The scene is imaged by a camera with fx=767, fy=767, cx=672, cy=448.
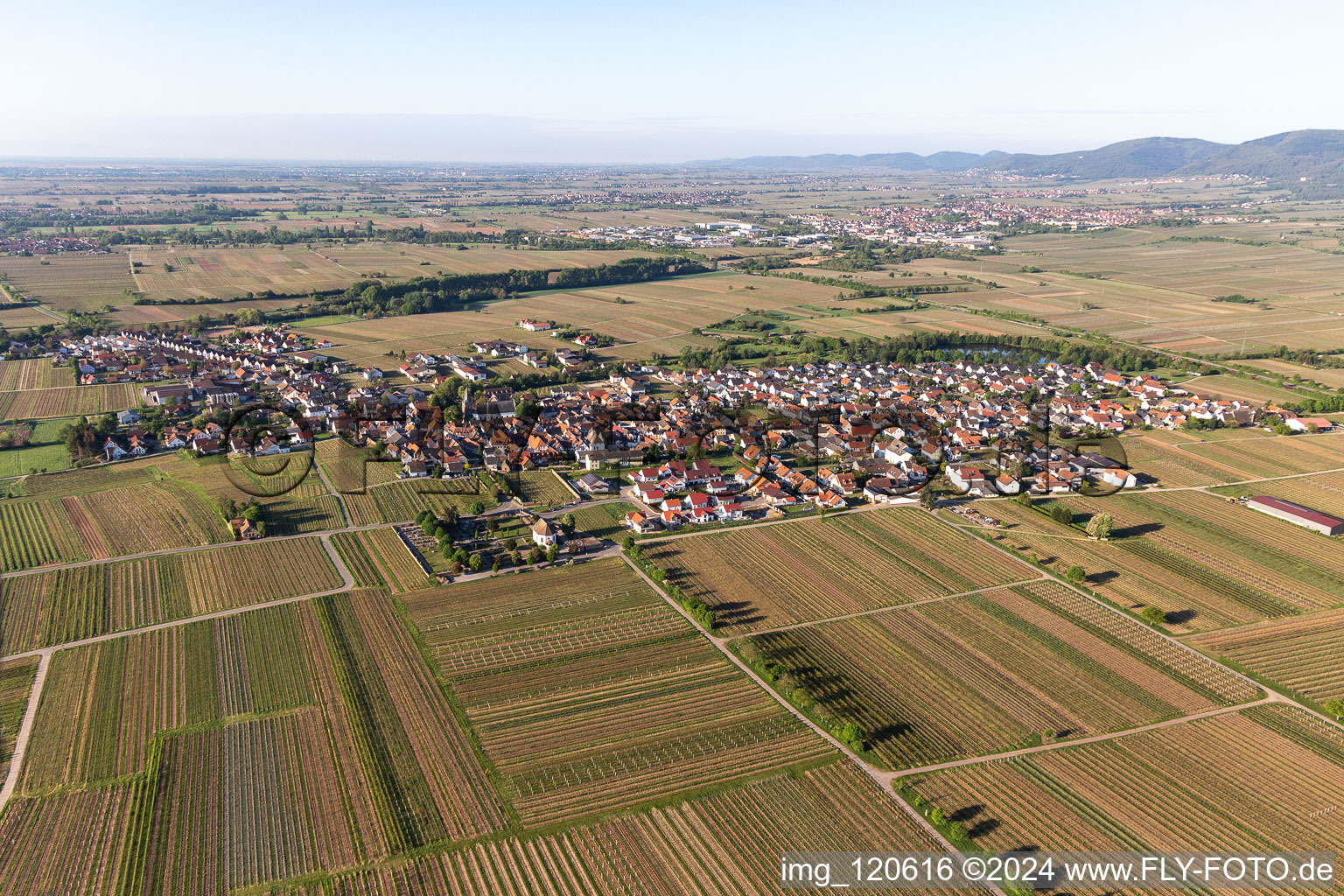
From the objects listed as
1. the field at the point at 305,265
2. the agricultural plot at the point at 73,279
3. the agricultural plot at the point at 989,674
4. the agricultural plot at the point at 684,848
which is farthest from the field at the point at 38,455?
the field at the point at 305,265

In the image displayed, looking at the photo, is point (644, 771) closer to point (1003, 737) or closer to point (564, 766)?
point (564, 766)

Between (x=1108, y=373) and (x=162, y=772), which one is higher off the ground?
(x=1108, y=373)

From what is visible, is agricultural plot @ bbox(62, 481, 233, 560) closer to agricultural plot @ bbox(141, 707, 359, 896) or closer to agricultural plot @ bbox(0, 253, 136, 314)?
agricultural plot @ bbox(141, 707, 359, 896)

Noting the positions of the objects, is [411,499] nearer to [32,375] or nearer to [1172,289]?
[32,375]

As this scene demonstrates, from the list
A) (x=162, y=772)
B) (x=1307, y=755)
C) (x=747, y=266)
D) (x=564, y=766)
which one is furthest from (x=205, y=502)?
(x=747, y=266)

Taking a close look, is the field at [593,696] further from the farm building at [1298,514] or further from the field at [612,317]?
the field at [612,317]

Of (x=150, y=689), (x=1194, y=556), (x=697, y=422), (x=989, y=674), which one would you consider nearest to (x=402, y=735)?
(x=150, y=689)
